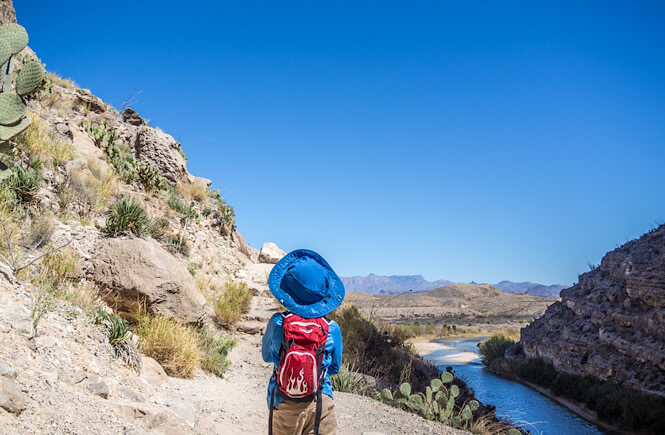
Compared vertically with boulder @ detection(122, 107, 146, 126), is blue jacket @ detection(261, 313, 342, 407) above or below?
below

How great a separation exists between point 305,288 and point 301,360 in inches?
18.9

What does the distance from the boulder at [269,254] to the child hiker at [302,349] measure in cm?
1473

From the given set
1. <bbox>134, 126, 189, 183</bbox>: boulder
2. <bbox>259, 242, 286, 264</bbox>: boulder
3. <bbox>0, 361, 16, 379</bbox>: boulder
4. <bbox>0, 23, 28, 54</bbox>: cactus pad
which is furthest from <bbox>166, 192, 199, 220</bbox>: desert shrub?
<bbox>0, 361, 16, 379</bbox>: boulder

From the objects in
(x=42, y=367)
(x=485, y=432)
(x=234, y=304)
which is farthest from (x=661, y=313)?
(x=42, y=367)

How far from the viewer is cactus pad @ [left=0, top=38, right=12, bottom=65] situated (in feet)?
20.7

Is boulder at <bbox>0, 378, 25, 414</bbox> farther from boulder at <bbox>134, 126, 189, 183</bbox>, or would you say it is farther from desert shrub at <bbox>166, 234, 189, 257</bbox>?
boulder at <bbox>134, 126, 189, 183</bbox>

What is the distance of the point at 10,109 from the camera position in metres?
6.09

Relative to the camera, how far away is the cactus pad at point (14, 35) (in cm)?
649

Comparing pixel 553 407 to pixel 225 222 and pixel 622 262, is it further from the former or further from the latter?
pixel 225 222

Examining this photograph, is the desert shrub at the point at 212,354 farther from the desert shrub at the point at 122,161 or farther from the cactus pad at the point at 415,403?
the desert shrub at the point at 122,161

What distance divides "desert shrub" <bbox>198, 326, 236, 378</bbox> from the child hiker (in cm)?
440

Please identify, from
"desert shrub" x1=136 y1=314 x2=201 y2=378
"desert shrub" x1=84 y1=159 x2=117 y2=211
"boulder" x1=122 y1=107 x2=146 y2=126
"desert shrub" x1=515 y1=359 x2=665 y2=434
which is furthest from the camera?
"boulder" x1=122 y1=107 x2=146 y2=126

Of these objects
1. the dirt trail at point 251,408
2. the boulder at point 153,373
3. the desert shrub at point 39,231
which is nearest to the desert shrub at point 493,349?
the dirt trail at point 251,408

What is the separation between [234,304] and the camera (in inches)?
405
